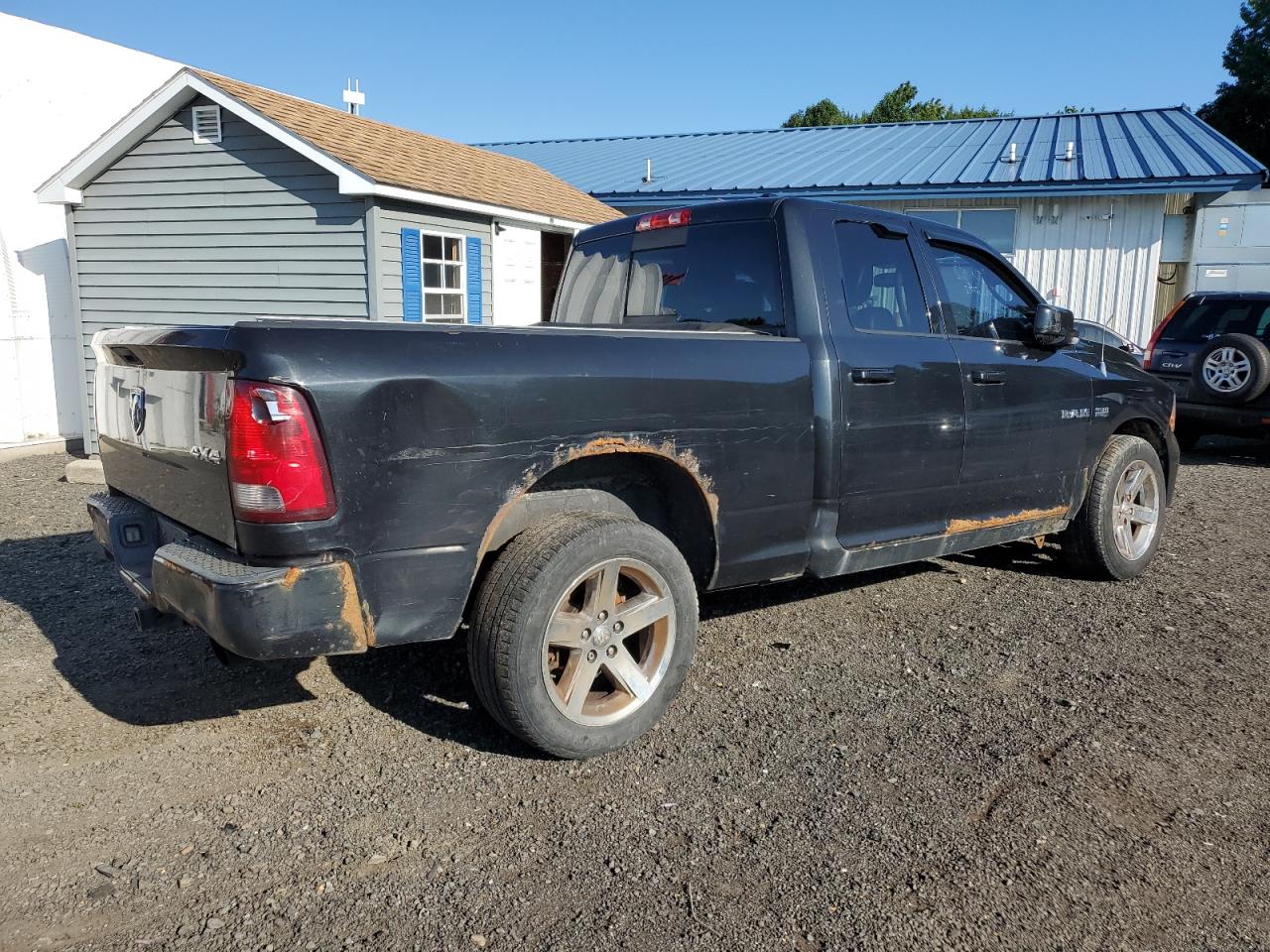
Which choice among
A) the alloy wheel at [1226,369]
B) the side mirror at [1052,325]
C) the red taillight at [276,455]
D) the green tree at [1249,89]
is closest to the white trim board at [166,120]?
the side mirror at [1052,325]

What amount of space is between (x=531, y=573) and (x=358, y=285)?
8.25 metres

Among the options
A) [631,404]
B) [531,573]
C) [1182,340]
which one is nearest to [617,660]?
[531,573]

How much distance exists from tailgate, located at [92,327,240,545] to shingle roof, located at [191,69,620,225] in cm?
693

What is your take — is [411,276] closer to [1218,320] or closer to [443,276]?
[443,276]

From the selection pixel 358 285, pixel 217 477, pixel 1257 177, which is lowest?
pixel 217 477

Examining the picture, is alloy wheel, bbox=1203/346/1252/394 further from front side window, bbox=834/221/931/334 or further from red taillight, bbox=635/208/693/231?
red taillight, bbox=635/208/693/231

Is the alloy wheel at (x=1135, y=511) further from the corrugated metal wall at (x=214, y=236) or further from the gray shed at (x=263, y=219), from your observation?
the corrugated metal wall at (x=214, y=236)

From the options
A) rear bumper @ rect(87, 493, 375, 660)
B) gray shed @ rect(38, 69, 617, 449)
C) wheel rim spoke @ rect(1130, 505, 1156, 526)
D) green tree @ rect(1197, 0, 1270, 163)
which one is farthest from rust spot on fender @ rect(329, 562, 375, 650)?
green tree @ rect(1197, 0, 1270, 163)

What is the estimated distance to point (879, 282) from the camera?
4.47 m

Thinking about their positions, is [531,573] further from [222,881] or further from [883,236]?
[883,236]

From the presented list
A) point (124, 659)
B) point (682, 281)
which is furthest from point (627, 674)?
point (124, 659)

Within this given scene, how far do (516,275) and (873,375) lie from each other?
31.3 feet

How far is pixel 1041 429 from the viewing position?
4996mm

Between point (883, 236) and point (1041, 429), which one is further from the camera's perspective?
point (1041, 429)
